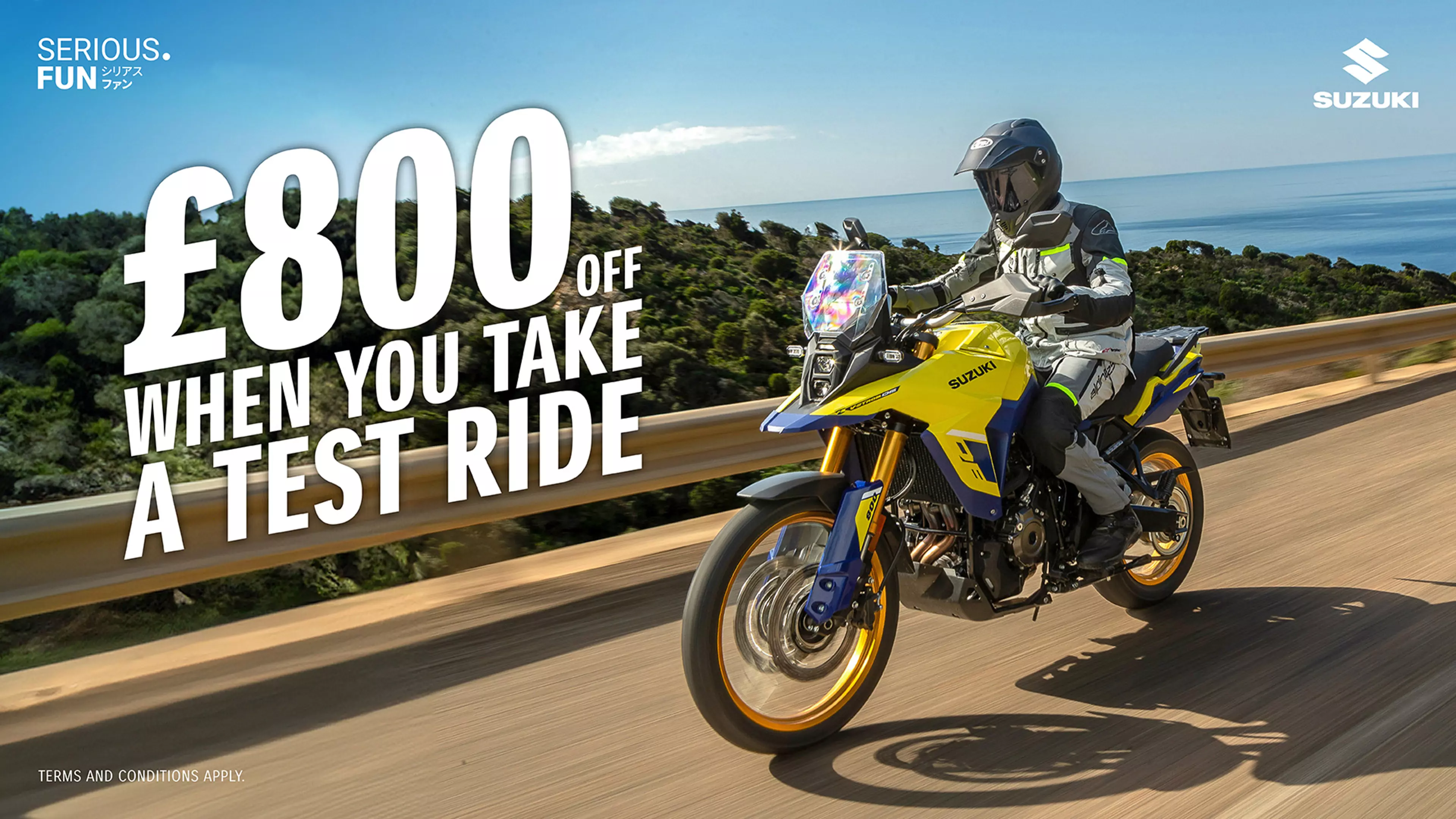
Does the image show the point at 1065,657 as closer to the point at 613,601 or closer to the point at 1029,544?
the point at 1029,544

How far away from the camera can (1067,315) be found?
3717mm

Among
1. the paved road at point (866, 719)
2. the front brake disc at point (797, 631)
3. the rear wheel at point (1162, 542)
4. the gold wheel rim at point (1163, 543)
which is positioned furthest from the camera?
the gold wheel rim at point (1163, 543)

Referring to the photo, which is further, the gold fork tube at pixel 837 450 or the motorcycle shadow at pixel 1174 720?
the gold fork tube at pixel 837 450

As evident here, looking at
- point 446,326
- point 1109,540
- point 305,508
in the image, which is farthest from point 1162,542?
point 446,326

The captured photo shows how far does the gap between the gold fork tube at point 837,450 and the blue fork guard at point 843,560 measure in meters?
0.11

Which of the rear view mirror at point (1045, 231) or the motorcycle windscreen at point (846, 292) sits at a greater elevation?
the rear view mirror at point (1045, 231)

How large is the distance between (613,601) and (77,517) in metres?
2.12

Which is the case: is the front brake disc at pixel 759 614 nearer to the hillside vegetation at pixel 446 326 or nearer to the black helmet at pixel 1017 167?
the hillside vegetation at pixel 446 326

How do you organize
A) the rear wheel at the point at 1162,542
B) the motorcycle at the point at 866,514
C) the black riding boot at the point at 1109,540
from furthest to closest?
the rear wheel at the point at 1162,542
the black riding boot at the point at 1109,540
the motorcycle at the point at 866,514

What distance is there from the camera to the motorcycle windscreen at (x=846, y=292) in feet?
11.1

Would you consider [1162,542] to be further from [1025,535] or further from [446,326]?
[446,326]

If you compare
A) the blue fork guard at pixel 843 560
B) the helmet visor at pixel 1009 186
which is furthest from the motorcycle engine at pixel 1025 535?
the helmet visor at pixel 1009 186

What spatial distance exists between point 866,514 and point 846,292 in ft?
2.23

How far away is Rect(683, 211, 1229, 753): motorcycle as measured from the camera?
337 cm
